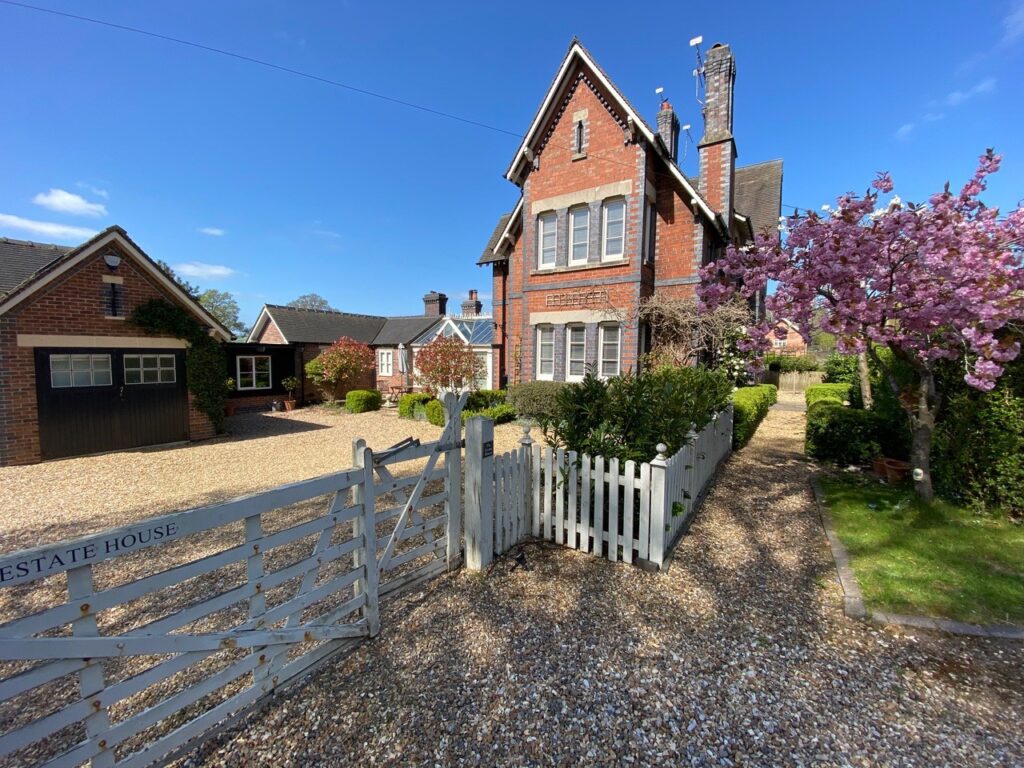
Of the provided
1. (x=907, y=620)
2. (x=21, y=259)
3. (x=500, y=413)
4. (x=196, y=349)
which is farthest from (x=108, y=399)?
(x=907, y=620)

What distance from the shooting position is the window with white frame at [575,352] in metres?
14.7

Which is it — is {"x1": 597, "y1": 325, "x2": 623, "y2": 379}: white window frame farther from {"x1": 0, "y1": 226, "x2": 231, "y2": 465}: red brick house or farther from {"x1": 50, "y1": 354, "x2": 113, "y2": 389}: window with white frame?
{"x1": 50, "y1": 354, "x2": 113, "y2": 389}: window with white frame

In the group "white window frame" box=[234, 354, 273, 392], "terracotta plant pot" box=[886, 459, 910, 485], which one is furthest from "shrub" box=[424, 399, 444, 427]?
"terracotta plant pot" box=[886, 459, 910, 485]

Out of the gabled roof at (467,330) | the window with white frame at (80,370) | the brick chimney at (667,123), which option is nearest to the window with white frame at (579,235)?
the brick chimney at (667,123)

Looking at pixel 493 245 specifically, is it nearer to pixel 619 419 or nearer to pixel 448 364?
pixel 448 364

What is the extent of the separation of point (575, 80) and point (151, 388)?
50.8 ft

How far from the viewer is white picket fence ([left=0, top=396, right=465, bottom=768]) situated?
6.57ft

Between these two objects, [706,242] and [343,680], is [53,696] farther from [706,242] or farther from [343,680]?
[706,242]

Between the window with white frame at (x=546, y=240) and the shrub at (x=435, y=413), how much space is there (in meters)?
6.17

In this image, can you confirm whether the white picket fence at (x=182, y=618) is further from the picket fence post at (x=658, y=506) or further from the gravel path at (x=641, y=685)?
the picket fence post at (x=658, y=506)

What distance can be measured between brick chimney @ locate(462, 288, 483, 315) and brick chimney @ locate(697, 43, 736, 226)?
16.2m

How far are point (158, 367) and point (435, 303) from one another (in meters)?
17.8

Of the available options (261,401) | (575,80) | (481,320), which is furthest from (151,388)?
(575,80)

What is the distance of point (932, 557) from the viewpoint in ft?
15.8
